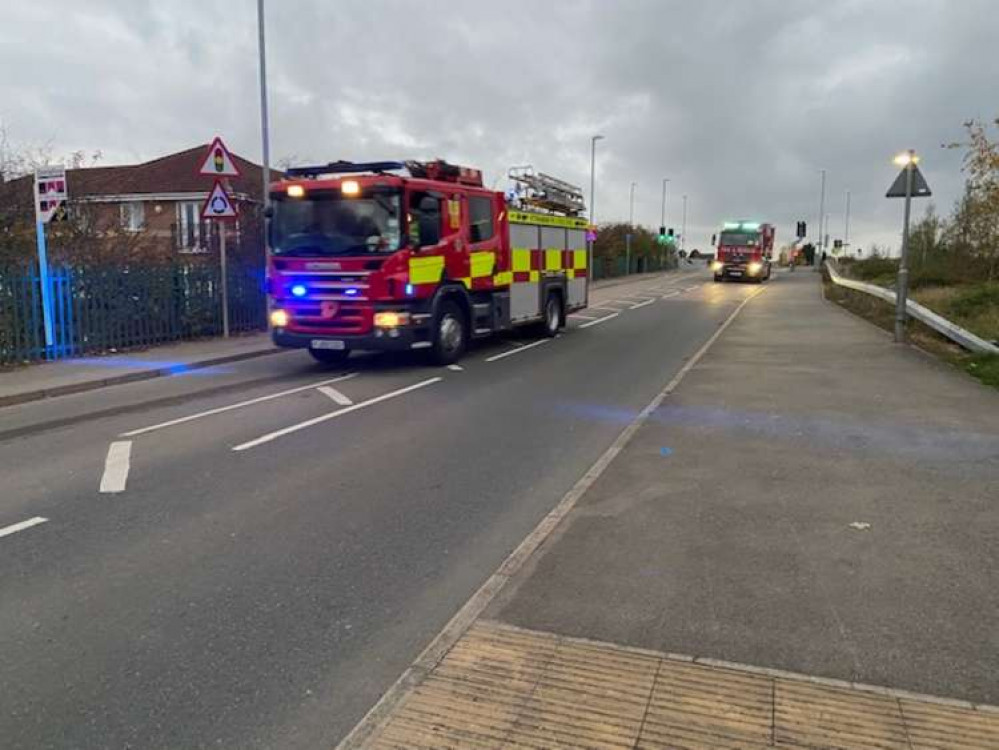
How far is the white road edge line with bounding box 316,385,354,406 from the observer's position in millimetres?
9633

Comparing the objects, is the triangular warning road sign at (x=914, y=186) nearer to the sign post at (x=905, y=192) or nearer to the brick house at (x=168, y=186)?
the sign post at (x=905, y=192)

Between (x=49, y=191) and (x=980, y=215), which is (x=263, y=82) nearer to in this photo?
(x=49, y=191)

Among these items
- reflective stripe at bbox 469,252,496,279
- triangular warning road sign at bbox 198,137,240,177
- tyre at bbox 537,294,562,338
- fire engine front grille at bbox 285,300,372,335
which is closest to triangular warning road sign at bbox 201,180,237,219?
triangular warning road sign at bbox 198,137,240,177

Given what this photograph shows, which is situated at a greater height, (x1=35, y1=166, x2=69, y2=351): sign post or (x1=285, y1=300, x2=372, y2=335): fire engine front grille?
(x1=35, y1=166, x2=69, y2=351): sign post

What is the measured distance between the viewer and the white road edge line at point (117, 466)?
20.1 feet

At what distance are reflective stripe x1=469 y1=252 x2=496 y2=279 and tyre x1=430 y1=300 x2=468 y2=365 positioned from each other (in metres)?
0.76

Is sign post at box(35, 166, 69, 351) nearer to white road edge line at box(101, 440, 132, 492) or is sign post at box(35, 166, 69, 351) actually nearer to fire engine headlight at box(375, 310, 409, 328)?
fire engine headlight at box(375, 310, 409, 328)

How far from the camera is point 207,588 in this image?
14.0 feet

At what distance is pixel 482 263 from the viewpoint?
1383cm

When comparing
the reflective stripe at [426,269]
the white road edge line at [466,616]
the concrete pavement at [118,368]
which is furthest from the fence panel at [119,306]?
the white road edge line at [466,616]

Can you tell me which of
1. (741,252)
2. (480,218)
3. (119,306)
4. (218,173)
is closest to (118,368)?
(119,306)

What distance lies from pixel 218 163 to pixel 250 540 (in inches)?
443

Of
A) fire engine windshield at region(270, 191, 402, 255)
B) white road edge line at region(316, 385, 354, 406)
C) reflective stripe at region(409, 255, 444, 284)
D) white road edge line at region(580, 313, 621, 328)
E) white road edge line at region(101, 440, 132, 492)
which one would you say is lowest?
white road edge line at region(101, 440, 132, 492)

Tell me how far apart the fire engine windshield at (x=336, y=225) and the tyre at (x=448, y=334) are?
4.92ft
